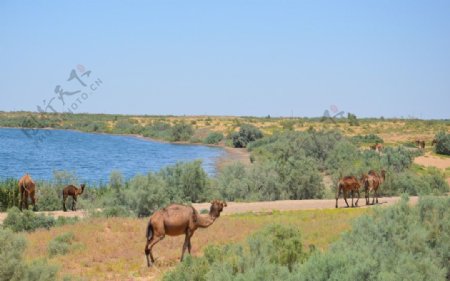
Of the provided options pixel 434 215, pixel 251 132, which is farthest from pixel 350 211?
pixel 251 132

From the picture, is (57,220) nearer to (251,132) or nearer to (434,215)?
(434,215)

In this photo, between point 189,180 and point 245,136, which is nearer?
point 189,180

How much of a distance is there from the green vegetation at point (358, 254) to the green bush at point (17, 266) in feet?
6.91

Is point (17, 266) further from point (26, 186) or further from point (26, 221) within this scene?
point (26, 186)

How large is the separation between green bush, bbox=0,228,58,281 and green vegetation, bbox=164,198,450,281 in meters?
2.11

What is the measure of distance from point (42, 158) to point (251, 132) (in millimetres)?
33399

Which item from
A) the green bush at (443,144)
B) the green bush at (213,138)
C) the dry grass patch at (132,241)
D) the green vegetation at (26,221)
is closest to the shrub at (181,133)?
the green bush at (213,138)

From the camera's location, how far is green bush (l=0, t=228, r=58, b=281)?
9383 mm

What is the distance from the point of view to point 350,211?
22.2m

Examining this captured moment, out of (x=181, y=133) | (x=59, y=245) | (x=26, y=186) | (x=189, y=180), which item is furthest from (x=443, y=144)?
(x=181, y=133)

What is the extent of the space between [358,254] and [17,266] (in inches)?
222

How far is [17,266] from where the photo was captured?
9461 millimetres

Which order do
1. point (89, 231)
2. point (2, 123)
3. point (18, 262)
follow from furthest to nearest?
point (2, 123) < point (89, 231) < point (18, 262)

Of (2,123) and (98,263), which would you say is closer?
(98,263)
